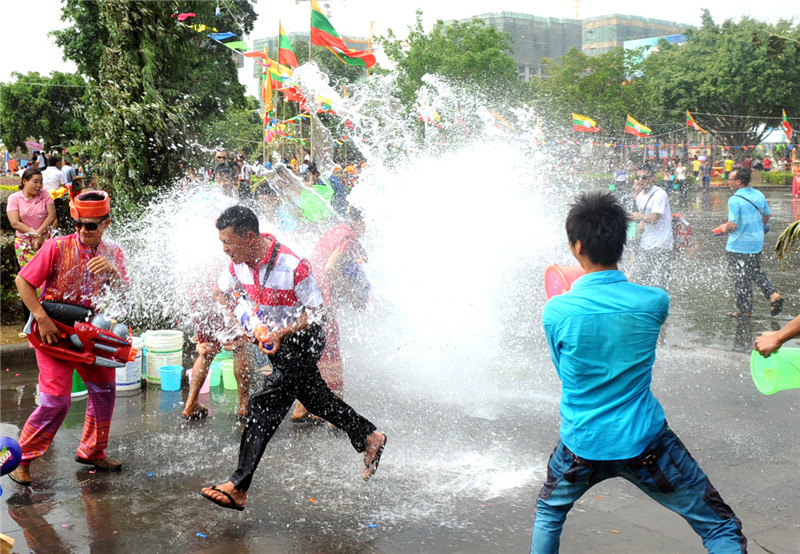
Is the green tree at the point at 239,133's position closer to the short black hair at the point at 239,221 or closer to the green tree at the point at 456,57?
the green tree at the point at 456,57

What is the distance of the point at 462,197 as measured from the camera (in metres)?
9.75

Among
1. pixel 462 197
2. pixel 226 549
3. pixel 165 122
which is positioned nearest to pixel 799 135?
pixel 462 197

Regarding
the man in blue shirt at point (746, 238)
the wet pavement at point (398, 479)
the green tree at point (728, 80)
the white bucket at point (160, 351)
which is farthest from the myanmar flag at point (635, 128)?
the white bucket at point (160, 351)

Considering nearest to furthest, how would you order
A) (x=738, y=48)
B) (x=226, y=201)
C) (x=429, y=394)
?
(x=429, y=394) < (x=226, y=201) < (x=738, y=48)

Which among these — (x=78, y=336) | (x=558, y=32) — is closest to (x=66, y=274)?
(x=78, y=336)

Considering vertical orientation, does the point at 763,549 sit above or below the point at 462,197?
below

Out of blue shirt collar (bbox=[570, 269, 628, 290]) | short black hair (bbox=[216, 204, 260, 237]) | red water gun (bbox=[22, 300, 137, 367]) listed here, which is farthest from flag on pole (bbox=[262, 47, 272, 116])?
blue shirt collar (bbox=[570, 269, 628, 290])

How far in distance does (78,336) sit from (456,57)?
136 ft

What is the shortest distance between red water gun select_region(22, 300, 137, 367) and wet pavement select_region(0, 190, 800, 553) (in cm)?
77

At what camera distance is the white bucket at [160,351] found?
21.6ft

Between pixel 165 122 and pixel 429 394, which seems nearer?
pixel 429 394

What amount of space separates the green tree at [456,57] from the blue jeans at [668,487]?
41.1 metres

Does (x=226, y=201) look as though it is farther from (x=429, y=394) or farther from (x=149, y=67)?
(x=429, y=394)

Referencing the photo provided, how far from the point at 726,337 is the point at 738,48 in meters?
46.1
